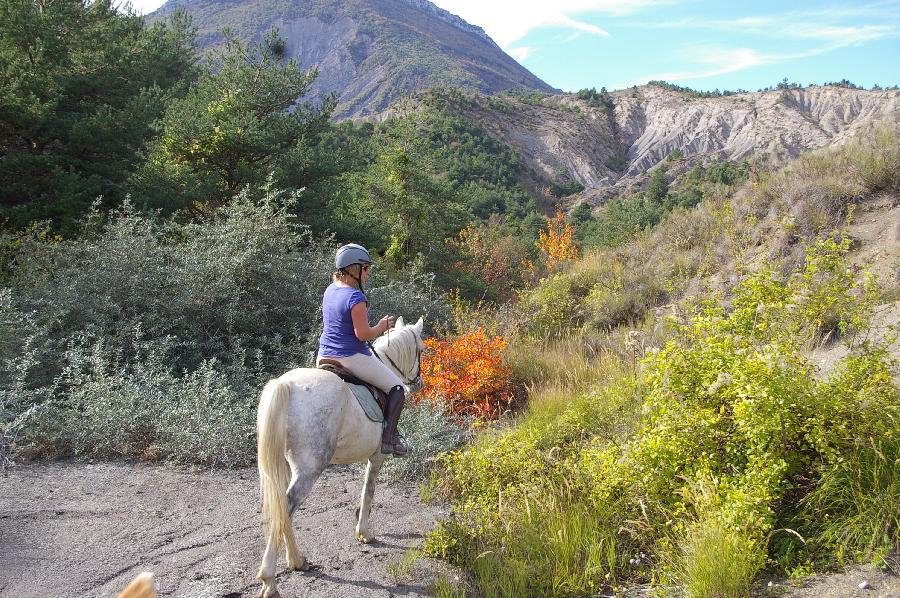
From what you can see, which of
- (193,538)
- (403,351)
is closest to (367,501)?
(403,351)

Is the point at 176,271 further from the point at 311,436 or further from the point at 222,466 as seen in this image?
the point at 311,436

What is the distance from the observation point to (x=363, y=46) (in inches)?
4882

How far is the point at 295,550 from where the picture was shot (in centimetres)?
419

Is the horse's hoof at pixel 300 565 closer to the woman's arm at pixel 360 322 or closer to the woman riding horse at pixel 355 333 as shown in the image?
the woman riding horse at pixel 355 333

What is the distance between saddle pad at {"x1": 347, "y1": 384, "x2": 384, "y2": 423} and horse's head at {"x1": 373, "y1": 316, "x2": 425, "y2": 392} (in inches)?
15.5

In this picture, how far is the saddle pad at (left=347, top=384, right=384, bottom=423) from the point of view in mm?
4505

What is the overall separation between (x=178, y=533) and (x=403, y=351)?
2.51m

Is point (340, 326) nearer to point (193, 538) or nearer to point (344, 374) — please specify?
point (344, 374)

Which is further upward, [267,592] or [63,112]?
[63,112]

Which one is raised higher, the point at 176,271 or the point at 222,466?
the point at 176,271

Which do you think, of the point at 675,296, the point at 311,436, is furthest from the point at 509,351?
the point at 311,436

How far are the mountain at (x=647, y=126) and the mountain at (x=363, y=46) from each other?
30.5 metres

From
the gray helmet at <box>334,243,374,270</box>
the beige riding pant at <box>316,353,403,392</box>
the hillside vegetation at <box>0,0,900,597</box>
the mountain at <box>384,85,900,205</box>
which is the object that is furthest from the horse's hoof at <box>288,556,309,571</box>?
the mountain at <box>384,85,900,205</box>

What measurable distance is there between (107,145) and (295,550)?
38.7 feet
